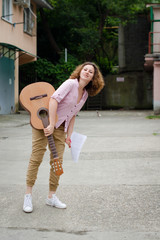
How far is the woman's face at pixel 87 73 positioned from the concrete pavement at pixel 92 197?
4.53 feet

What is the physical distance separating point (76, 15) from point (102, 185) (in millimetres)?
19537

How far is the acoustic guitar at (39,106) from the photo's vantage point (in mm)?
3883

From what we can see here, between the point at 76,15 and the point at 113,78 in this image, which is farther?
the point at 113,78

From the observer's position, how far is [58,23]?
82.4 feet

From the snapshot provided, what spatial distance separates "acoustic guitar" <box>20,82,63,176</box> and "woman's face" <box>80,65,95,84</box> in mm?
366

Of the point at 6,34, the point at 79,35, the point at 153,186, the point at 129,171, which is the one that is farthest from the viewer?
the point at 79,35

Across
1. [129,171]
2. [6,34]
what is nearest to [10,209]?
[129,171]

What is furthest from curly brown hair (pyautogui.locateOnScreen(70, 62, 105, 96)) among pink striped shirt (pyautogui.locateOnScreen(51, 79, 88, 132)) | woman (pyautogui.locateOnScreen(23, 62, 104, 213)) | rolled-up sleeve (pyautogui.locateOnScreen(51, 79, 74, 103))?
rolled-up sleeve (pyautogui.locateOnScreen(51, 79, 74, 103))

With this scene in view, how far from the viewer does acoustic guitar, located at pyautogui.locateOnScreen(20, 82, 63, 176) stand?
388 centimetres

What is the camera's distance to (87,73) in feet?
13.3

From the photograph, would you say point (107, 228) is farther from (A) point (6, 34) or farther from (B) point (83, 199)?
(A) point (6, 34)

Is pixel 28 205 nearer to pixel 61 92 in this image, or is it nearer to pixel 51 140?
pixel 51 140

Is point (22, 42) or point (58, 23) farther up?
point (58, 23)

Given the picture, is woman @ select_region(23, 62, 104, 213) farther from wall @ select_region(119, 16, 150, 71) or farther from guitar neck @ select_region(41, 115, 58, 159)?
wall @ select_region(119, 16, 150, 71)
